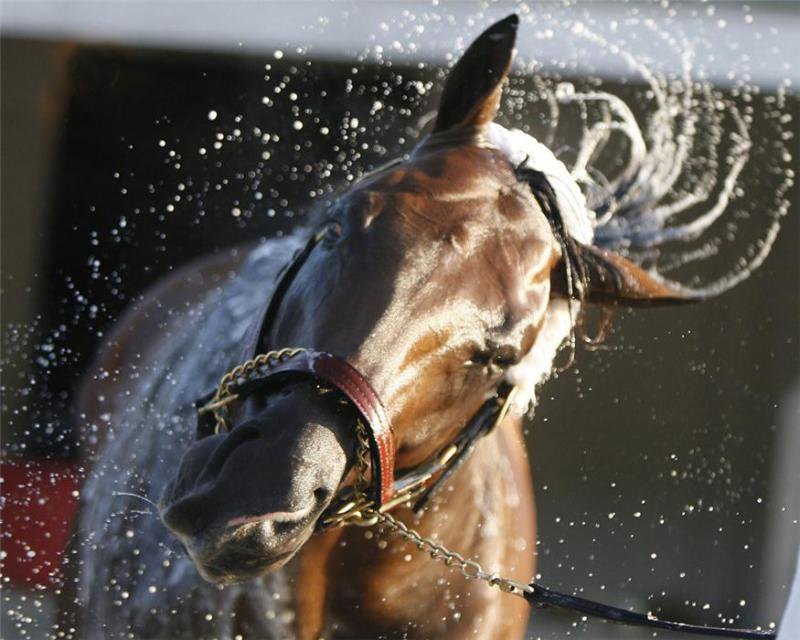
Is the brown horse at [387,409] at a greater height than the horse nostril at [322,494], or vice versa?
the brown horse at [387,409]

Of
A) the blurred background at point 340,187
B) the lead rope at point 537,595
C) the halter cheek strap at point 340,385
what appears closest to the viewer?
the halter cheek strap at point 340,385

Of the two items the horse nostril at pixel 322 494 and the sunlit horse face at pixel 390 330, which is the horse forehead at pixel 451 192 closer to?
the sunlit horse face at pixel 390 330

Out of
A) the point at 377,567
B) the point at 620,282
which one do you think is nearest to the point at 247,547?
the point at 377,567

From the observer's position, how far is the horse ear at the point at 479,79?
1.56 m

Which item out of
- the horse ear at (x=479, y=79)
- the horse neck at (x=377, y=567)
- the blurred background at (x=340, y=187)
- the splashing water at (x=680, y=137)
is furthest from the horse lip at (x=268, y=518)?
the splashing water at (x=680, y=137)

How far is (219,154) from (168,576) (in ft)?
4.10

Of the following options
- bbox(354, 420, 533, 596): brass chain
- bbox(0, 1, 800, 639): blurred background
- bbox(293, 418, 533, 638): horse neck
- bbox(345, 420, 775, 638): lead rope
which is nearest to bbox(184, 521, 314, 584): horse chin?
bbox(354, 420, 533, 596): brass chain

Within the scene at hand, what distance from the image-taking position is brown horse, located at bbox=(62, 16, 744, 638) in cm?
115

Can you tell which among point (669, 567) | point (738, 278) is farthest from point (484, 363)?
point (738, 278)

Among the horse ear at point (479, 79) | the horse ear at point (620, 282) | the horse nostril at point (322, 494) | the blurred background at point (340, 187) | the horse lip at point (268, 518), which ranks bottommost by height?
the horse lip at point (268, 518)

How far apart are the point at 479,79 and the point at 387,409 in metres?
0.61

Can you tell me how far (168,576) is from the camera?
1.74m

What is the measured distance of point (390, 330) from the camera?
48.9 inches

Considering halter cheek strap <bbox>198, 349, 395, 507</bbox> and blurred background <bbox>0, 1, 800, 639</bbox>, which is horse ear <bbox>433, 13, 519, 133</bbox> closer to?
halter cheek strap <bbox>198, 349, 395, 507</bbox>
